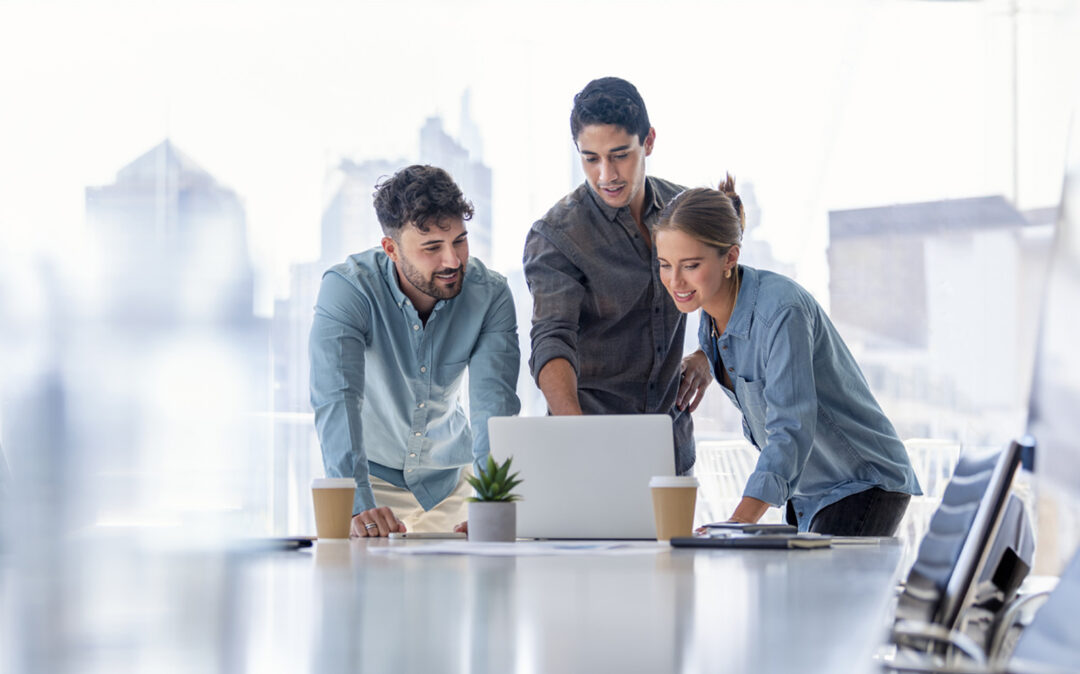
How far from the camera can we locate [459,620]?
0.54 m

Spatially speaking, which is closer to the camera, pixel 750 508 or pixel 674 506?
pixel 674 506

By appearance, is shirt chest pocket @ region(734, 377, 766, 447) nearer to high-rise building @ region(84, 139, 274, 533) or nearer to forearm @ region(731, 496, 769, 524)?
forearm @ region(731, 496, 769, 524)

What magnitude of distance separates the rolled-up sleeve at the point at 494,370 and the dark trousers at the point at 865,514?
70cm

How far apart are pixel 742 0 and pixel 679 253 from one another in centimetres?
312

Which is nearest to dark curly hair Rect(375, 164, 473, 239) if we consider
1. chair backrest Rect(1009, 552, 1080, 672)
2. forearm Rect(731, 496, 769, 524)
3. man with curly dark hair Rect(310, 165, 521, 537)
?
man with curly dark hair Rect(310, 165, 521, 537)

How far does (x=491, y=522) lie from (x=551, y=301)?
1.00 metres

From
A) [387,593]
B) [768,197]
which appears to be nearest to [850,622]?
[387,593]

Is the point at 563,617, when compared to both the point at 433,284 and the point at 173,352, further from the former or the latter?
the point at 173,352

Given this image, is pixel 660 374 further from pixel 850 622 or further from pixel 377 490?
pixel 850 622

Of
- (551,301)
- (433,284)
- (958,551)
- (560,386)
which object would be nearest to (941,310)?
(551,301)

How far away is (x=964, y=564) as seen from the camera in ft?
2.88

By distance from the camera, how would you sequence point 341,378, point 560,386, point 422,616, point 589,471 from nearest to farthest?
point 422,616 → point 589,471 → point 341,378 → point 560,386

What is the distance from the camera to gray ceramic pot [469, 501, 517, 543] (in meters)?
1.61

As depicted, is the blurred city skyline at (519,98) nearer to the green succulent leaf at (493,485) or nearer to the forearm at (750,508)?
the forearm at (750,508)
